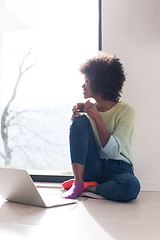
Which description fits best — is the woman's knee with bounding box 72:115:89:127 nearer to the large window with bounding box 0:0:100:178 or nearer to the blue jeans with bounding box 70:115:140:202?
the blue jeans with bounding box 70:115:140:202

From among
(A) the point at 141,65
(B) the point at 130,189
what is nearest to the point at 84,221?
(B) the point at 130,189

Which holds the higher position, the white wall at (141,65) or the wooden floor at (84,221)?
the white wall at (141,65)

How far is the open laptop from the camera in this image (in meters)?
1.41

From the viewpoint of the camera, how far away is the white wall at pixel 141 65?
2244mm

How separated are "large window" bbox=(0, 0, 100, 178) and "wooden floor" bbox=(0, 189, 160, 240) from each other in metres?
1.38

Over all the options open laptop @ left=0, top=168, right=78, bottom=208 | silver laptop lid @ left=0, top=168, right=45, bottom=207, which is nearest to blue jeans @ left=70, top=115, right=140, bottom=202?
open laptop @ left=0, top=168, right=78, bottom=208

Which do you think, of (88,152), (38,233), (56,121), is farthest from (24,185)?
(56,121)

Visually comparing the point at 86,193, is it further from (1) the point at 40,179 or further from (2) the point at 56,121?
(2) the point at 56,121

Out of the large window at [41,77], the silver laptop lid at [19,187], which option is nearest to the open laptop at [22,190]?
the silver laptop lid at [19,187]

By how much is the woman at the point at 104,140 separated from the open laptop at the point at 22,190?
0.21 meters

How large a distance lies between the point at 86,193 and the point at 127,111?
593 millimetres

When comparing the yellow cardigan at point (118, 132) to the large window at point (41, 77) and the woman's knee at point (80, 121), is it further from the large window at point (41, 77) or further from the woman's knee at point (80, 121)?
the large window at point (41, 77)

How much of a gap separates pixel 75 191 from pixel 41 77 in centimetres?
172

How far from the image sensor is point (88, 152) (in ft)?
6.27
